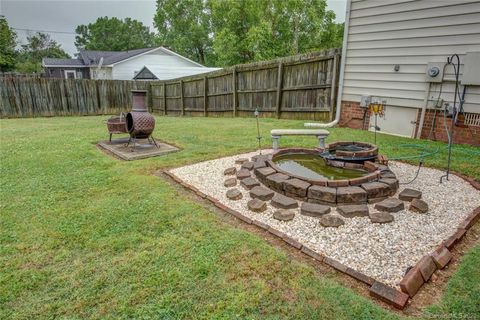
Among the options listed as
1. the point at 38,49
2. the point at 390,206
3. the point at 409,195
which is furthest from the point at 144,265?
the point at 38,49

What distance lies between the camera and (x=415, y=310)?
163cm

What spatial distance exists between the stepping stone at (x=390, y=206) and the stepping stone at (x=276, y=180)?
0.97m

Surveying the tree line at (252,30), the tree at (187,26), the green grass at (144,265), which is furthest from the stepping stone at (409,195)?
the tree at (187,26)

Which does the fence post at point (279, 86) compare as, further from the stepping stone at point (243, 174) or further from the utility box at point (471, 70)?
the stepping stone at point (243, 174)

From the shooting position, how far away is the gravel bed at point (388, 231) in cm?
202

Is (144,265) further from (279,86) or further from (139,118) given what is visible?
(279,86)

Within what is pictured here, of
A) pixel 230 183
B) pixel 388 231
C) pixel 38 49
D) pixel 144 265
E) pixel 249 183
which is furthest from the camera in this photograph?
pixel 38 49

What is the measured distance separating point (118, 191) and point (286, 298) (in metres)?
2.51

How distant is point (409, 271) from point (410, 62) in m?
4.96

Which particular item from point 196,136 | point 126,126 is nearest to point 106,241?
point 126,126

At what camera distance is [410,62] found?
213 inches

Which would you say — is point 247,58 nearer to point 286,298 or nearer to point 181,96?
point 181,96

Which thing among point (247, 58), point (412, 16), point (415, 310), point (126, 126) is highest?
point (247, 58)

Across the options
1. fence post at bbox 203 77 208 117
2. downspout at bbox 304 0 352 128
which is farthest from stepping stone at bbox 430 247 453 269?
fence post at bbox 203 77 208 117
